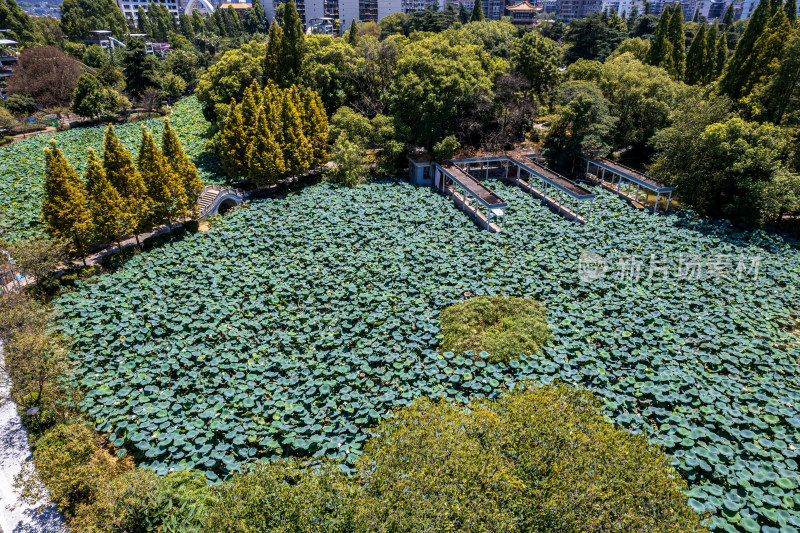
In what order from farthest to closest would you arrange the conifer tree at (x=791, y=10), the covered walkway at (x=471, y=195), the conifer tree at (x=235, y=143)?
the conifer tree at (x=791, y=10)
the conifer tree at (x=235, y=143)
the covered walkway at (x=471, y=195)

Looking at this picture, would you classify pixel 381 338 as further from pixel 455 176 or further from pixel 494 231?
pixel 455 176

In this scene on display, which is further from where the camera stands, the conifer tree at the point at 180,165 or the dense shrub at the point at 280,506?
the conifer tree at the point at 180,165

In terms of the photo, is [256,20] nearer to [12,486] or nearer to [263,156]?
[263,156]

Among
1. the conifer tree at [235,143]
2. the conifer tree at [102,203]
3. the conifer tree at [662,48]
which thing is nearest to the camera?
the conifer tree at [102,203]

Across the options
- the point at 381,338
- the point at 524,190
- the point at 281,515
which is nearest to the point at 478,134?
the point at 524,190

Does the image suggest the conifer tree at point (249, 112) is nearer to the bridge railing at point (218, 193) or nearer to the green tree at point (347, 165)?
the bridge railing at point (218, 193)

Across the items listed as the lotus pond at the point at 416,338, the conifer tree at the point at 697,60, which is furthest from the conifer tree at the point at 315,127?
the conifer tree at the point at 697,60

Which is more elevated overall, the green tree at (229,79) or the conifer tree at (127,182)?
the green tree at (229,79)
